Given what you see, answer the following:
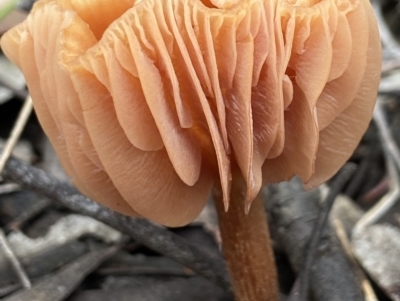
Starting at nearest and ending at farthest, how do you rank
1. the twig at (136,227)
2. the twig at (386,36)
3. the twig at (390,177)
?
the twig at (136,227) < the twig at (390,177) < the twig at (386,36)

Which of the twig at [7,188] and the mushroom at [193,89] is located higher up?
the mushroom at [193,89]

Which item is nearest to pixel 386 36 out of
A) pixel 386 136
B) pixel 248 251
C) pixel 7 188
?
pixel 386 136

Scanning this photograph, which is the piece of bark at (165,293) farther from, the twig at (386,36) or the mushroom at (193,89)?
the twig at (386,36)

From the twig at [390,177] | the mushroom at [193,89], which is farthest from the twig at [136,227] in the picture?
the twig at [390,177]

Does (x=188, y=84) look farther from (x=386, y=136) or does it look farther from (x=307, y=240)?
(x=386, y=136)

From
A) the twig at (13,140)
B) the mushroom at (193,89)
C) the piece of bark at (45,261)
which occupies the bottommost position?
the piece of bark at (45,261)

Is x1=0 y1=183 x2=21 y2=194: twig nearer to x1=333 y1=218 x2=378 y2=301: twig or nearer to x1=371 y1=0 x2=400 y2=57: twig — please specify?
x1=333 y1=218 x2=378 y2=301: twig

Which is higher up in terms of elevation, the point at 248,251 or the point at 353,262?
the point at 248,251
